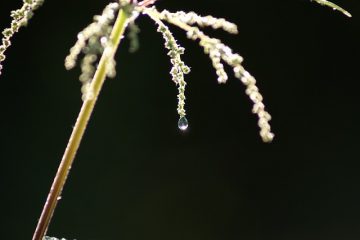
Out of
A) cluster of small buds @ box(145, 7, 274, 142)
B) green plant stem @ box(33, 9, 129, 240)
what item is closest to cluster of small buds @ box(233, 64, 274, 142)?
cluster of small buds @ box(145, 7, 274, 142)

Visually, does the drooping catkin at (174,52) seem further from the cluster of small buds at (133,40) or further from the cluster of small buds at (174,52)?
the cluster of small buds at (133,40)

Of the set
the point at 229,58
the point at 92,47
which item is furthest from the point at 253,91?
the point at 92,47

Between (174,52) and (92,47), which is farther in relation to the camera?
(174,52)

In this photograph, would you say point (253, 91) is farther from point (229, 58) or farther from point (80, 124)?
point (80, 124)

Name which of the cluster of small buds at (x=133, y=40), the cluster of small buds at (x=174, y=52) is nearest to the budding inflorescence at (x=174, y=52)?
the cluster of small buds at (x=174, y=52)

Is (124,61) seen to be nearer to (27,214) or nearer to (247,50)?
(247,50)

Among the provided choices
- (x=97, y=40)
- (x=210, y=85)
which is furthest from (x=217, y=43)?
(x=210, y=85)

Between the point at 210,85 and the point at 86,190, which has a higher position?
the point at 210,85

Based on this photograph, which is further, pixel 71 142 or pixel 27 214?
pixel 27 214
